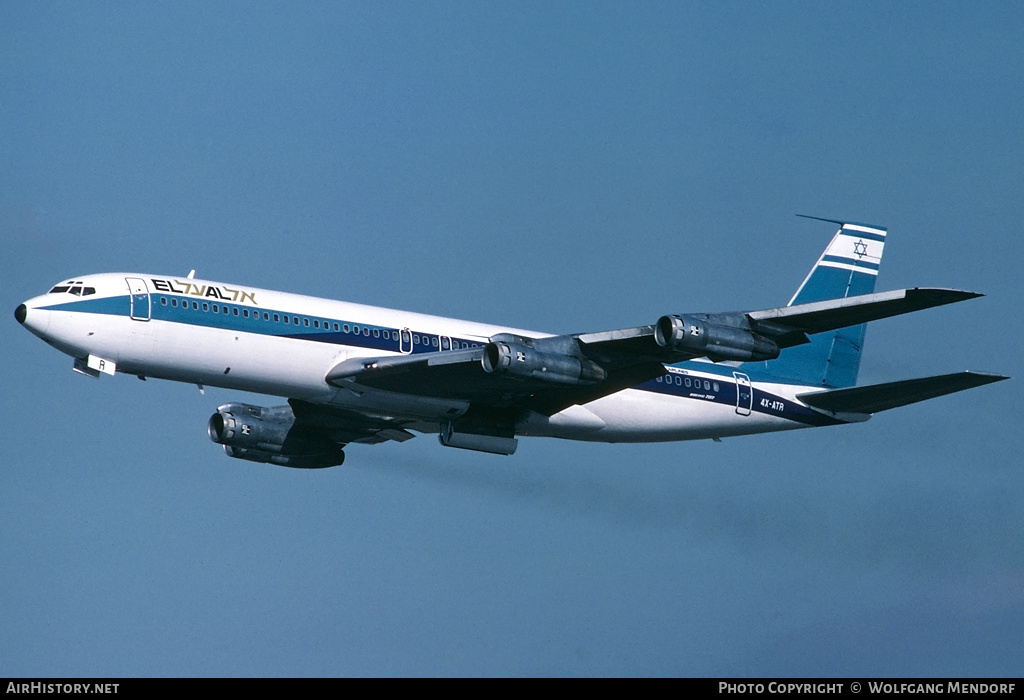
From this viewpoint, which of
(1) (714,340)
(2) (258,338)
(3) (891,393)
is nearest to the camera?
(1) (714,340)

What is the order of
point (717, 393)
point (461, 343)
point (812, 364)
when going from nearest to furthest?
point (461, 343) < point (717, 393) < point (812, 364)

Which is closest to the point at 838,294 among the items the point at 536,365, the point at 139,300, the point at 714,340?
the point at 714,340

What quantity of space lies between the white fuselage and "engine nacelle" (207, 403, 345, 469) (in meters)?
5.80

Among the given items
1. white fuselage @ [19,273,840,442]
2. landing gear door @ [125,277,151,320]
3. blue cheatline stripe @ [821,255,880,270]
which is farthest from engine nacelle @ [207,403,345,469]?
blue cheatline stripe @ [821,255,880,270]

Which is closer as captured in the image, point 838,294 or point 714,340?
point 714,340

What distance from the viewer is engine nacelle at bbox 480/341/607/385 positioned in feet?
170

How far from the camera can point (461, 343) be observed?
186 feet

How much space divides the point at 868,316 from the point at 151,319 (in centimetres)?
2583

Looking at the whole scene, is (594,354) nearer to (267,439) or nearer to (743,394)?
(743,394)

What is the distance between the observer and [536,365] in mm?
52469

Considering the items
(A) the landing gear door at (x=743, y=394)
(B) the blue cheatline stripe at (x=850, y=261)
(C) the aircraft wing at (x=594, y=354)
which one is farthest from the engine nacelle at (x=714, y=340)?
(B) the blue cheatline stripe at (x=850, y=261)

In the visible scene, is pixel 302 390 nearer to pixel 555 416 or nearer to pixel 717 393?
pixel 555 416

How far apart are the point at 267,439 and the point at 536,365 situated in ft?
48.9
